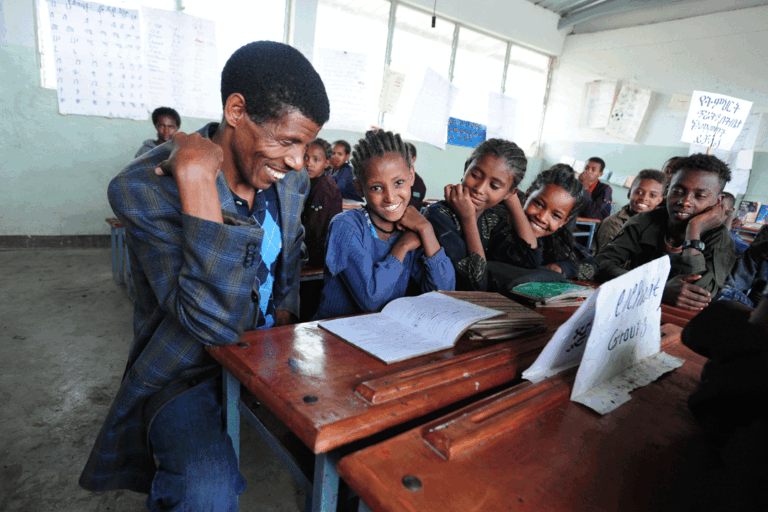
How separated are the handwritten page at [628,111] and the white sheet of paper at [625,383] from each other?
Result: 20.8 ft

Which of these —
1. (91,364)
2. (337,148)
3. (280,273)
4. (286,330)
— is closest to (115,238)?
(91,364)

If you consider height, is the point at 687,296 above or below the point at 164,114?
below

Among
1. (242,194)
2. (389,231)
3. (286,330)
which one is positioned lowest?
(286,330)

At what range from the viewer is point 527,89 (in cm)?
690

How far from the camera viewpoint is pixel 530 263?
1.60 metres

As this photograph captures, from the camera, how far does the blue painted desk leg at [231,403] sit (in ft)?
2.41

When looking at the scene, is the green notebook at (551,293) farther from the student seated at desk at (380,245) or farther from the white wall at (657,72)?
the white wall at (657,72)

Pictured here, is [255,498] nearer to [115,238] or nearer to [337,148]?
[115,238]

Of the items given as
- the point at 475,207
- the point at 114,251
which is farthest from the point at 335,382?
the point at 114,251

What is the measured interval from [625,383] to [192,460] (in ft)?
2.55

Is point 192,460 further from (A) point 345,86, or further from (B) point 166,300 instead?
(A) point 345,86

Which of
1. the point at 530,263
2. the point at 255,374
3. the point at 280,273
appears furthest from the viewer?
the point at 530,263

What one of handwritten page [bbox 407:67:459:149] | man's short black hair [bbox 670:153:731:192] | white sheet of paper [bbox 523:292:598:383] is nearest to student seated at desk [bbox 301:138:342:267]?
white sheet of paper [bbox 523:292:598:383]

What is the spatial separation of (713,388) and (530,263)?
1.19m
